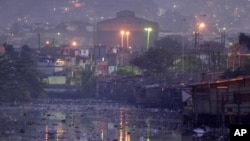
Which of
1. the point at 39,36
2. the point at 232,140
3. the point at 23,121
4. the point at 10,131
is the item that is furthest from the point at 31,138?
the point at 39,36

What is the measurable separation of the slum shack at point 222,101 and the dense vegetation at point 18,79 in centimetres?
2080

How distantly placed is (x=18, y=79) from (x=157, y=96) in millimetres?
10033

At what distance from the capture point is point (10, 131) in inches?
1414

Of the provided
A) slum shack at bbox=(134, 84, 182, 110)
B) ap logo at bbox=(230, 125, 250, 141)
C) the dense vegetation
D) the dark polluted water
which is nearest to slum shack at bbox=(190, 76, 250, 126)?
the dark polluted water

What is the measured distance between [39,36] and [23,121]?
221 ft

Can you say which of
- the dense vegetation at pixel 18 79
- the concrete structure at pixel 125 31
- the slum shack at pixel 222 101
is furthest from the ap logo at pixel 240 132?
the concrete structure at pixel 125 31

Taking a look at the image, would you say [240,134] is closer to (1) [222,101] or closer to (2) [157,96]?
(1) [222,101]

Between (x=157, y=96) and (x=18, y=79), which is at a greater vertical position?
(x=18, y=79)

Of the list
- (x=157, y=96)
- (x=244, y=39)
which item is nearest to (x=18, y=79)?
(x=157, y=96)

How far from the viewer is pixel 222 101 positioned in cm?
3938

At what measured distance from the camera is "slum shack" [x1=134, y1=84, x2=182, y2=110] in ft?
181

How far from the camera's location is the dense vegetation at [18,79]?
61.6 metres

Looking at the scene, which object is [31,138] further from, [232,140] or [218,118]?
[232,140]

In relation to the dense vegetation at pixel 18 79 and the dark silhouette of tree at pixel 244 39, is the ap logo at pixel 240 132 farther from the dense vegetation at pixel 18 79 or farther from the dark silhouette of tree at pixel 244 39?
the dense vegetation at pixel 18 79
